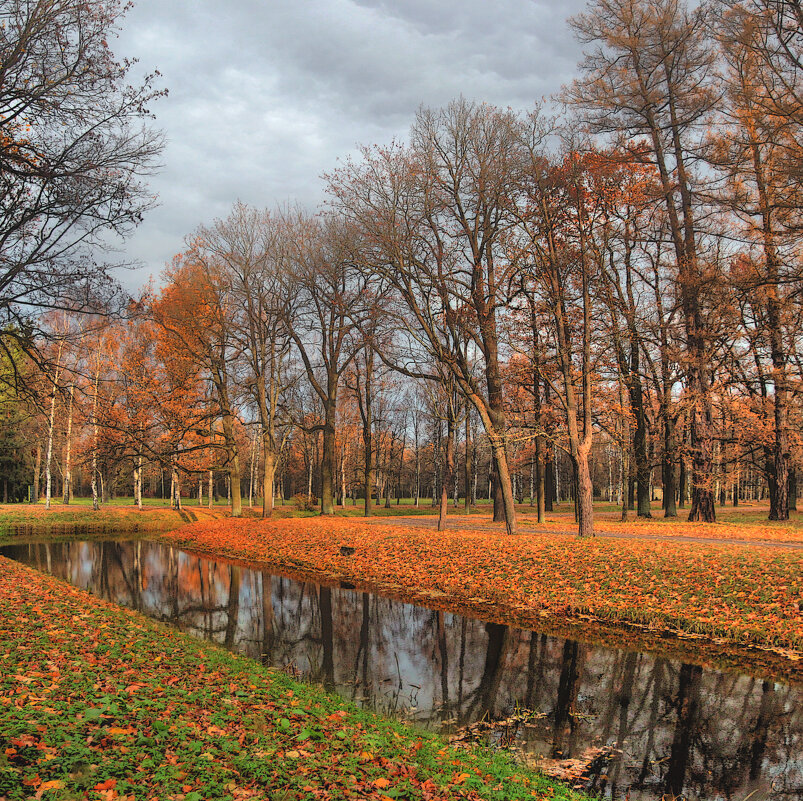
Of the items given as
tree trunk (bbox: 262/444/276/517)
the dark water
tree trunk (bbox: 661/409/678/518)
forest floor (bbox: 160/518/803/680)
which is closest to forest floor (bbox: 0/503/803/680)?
forest floor (bbox: 160/518/803/680)

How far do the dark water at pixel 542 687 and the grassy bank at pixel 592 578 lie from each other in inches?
59.3

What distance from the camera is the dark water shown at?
6207mm

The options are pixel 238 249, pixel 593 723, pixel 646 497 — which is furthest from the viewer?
pixel 238 249

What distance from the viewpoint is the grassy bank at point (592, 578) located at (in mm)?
10891

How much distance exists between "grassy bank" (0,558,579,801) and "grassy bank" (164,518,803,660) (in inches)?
255

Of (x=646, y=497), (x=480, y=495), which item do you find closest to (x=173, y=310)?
(x=646, y=497)

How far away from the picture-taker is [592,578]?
13.2m

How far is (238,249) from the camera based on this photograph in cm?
2970

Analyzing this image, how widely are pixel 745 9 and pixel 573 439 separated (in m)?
12.2

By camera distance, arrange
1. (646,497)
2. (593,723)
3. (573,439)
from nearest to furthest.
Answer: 1. (593,723)
2. (573,439)
3. (646,497)

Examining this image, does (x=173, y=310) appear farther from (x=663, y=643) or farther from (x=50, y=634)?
(x=663, y=643)

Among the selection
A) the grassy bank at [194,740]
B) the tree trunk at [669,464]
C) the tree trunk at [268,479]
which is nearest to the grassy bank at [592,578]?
the grassy bank at [194,740]

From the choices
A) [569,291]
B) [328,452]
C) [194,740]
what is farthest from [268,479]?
[194,740]

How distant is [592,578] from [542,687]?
523 centimetres
